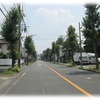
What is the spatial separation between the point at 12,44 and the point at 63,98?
2679 centimetres

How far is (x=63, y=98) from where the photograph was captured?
12.3m

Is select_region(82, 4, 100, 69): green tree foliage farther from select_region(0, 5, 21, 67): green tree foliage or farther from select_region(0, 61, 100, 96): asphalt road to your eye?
select_region(0, 61, 100, 96): asphalt road

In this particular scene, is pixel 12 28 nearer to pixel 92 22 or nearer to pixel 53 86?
pixel 92 22

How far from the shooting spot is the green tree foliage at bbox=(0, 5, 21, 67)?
36969 millimetres

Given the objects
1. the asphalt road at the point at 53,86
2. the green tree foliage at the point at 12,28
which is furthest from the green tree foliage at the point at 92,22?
the asphalt road at the point at 53,86

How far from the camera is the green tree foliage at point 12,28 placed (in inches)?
1455

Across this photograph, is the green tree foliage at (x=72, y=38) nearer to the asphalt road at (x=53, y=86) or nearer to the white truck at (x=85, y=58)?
the white truck at (x=85, y=58)

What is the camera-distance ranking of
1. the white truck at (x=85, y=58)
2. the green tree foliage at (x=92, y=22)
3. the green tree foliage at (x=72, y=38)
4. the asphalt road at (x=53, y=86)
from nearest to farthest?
1. the asphalt road at (x=53, y=86)
2. the green tree foliage at (x=92, y=22)
3. the green tree foliage at (x=72, y=38)
4. the white truck at (x=85, y=58)

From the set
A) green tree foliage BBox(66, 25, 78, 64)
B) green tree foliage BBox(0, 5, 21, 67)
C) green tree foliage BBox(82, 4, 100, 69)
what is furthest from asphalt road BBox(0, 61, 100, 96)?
green tree foliage BBox(66, 25, 78, 64)

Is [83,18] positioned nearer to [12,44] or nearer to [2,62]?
[12,44]

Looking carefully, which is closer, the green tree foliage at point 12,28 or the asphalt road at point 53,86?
the asphalt road at point 53,86

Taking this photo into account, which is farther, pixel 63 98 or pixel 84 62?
pixel 84 62

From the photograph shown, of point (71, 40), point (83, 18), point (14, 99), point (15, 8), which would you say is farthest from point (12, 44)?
point (71, 40)

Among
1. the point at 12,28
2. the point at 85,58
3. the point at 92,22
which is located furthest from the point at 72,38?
the point at 12,28
